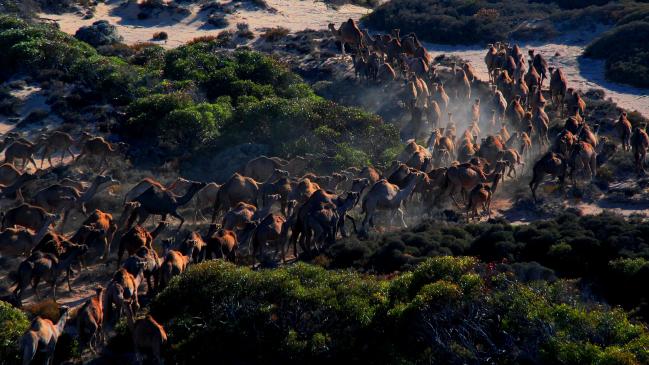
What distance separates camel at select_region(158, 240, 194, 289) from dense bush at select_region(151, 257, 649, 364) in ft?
3.74

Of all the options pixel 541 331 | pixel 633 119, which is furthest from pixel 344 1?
pixel 541 331

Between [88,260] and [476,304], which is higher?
[476,304]

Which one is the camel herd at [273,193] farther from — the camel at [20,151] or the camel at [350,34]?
the camel at [350,34]

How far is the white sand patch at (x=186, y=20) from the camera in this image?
172 feet

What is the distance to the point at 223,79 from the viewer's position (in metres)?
40.6

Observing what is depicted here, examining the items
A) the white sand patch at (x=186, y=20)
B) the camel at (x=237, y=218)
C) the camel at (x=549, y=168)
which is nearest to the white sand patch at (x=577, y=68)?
the white sand patch at (x=186, y=20)

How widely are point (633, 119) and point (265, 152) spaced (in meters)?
15.5

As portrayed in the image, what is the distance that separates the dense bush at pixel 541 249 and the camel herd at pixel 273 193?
1.41 meters

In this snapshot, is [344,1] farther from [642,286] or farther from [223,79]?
[642,286]

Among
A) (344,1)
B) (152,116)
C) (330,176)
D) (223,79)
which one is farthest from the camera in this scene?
(344,1)

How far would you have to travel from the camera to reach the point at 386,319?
784 inches

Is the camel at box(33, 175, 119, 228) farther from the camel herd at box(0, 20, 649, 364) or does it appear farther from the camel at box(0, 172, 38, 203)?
the camel at box(0, 172, 38, 203)

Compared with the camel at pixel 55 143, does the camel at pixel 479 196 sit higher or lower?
higher

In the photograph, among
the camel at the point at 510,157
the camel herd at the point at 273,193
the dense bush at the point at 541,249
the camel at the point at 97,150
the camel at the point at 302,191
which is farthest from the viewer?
the camel at the point at 97,150
